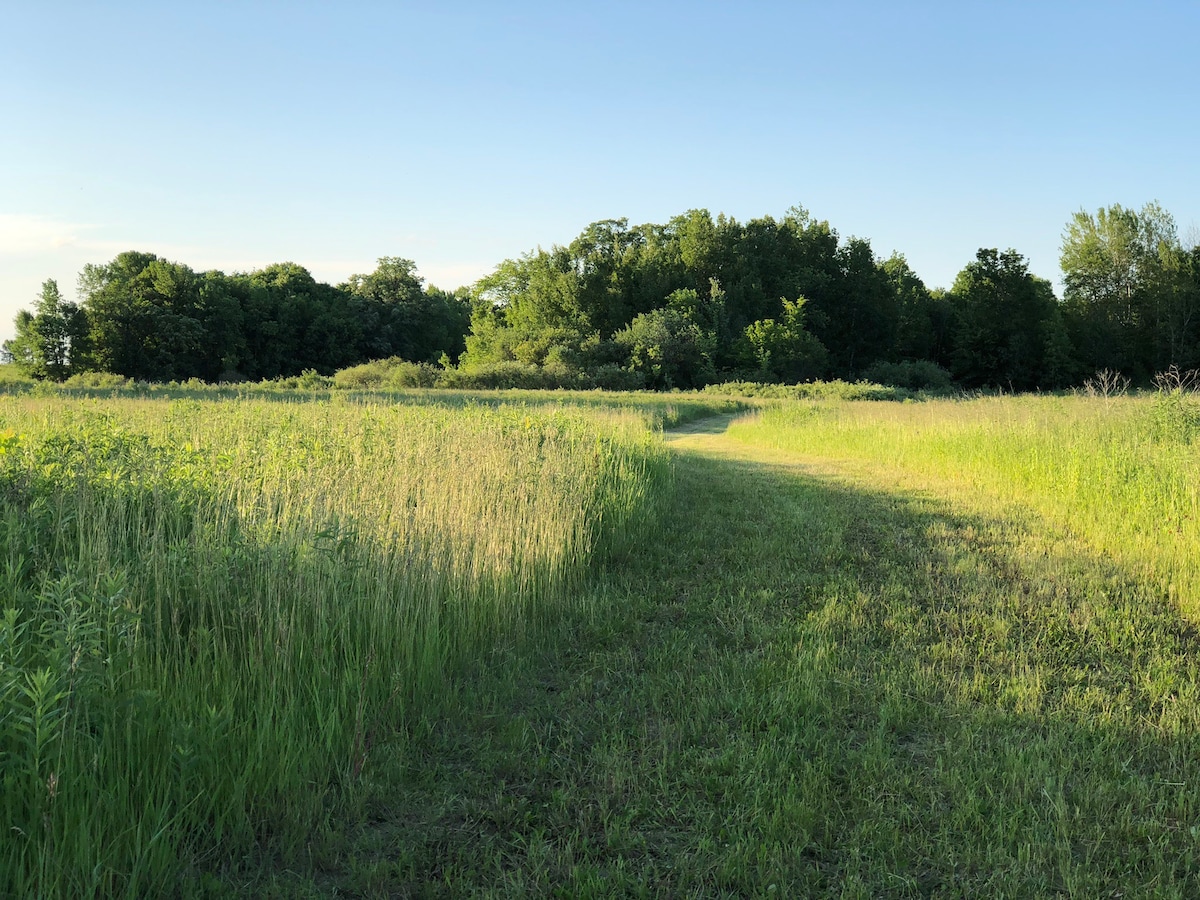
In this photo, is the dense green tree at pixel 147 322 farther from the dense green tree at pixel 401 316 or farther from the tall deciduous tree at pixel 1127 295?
the tall deciduous tree at pixel 1127 295

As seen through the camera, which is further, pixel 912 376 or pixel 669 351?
pixel 912 376

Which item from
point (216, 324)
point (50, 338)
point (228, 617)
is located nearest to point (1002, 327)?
point (216, 324)

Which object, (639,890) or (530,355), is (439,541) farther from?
(530,355)

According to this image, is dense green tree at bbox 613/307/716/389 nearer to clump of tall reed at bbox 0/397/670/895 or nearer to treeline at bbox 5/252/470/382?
treeline at bbox 5/252/470/382

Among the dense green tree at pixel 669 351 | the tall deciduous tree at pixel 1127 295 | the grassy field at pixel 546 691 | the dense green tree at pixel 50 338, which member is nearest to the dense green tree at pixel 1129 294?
the tall deciduous tree at pixel 1127 295

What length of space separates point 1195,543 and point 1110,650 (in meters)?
2.35

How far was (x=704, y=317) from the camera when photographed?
5381cm

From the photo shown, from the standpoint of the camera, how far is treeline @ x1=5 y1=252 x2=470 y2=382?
51.3 m

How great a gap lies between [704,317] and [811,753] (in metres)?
51.9

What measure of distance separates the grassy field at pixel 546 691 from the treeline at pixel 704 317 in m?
37.9

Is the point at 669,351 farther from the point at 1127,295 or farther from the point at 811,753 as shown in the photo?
the point at 811,753

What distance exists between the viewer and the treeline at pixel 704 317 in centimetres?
4994

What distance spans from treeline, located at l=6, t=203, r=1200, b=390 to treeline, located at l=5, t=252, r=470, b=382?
15 centimetres

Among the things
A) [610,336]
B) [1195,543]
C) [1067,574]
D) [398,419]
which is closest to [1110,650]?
[1067,574]
